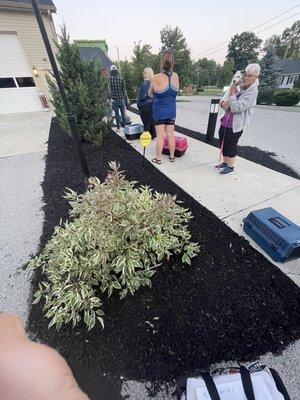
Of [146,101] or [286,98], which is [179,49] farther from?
[146,101]

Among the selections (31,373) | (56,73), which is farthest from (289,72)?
(31,373)

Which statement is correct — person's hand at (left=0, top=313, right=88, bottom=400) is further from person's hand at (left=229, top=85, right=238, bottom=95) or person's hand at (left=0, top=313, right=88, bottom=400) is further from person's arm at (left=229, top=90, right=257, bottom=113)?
person's hand at (left=229, top=85, right=238, bottom=95)

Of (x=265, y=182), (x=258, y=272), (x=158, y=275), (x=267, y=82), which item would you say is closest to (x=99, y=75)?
(x=265, y=182)

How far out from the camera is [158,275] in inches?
76.5

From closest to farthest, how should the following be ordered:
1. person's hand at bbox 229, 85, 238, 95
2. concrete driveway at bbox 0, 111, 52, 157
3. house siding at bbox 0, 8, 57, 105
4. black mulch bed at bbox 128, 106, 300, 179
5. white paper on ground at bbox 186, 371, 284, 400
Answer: white paper on ground at bbox 186, 371, 284, 400 < person's hand at bbox 229, 85, 238, 95 < black mulch bed at bbox 128, 106, 300, 179 < concrete driveway at bbox 0, 111, 52, 157 < house siding at bbox 0, 8, 57, 105

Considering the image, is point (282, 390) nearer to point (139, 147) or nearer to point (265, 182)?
point (265, 182)

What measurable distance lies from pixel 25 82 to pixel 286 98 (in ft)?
53.7

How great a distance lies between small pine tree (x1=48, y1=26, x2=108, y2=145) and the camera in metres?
4.45

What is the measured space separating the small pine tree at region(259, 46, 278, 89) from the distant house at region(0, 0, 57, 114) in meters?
18.8

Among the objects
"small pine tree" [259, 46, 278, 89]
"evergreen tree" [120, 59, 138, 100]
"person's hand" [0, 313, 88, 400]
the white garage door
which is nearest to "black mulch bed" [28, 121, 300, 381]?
"person's hand" [0, 313, 88, 400]

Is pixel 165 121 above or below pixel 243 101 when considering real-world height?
below

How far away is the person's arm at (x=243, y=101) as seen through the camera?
2.82 metres

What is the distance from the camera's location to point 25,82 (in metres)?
10.8

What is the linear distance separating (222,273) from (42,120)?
32.8 ft
